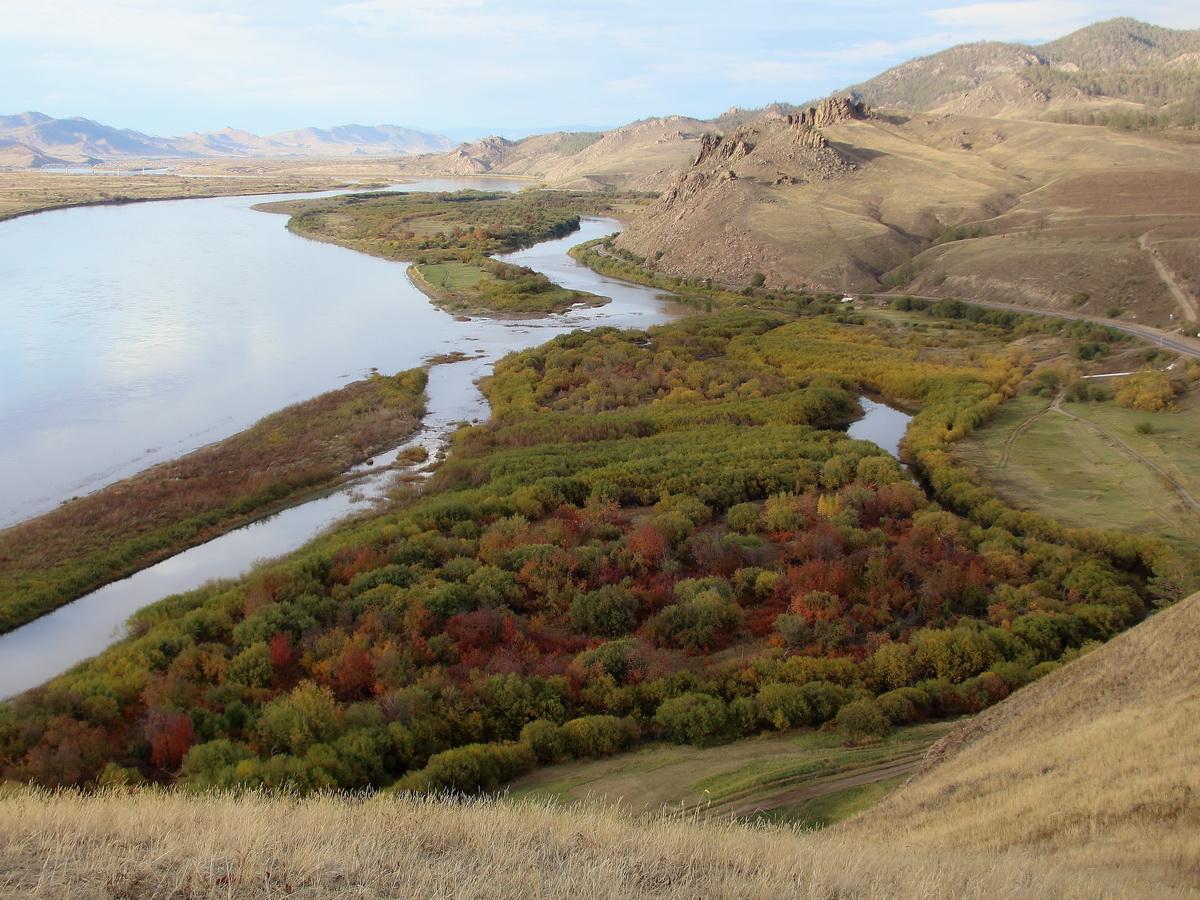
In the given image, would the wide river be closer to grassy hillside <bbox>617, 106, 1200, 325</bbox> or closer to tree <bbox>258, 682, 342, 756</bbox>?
tree <bbox>258, 682, 342, 756</bbox>

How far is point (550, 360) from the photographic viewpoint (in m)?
44.4

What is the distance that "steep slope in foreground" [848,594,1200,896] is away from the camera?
7.70 metres

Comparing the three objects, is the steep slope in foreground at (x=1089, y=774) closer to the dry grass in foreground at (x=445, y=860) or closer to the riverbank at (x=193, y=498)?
the dry grass in foreground at (x=445, y=860)

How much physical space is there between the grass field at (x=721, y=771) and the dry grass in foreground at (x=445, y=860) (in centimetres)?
384

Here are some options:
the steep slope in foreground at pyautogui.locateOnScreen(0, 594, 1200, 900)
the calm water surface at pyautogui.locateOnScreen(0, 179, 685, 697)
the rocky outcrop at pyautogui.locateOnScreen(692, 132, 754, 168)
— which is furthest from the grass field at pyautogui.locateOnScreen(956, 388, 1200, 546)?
the rocky outcrop at pyautogui.locateOnScreen(692, 132, 754, 168)

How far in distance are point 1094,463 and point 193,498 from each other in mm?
32393

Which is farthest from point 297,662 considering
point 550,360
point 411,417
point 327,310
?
point 327,310

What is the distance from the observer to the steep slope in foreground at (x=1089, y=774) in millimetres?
7699

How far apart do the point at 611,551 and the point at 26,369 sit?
113 feet

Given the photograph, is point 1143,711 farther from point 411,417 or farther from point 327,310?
point 327,310

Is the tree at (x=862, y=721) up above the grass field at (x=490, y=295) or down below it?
below

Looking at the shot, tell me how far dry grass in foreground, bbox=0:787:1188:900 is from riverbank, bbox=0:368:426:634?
15645 mm

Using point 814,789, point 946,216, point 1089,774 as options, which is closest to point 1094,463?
point 814,789

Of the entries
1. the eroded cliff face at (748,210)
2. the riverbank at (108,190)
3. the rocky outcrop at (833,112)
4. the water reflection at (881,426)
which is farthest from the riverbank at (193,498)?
the riverbank at (108,190)
